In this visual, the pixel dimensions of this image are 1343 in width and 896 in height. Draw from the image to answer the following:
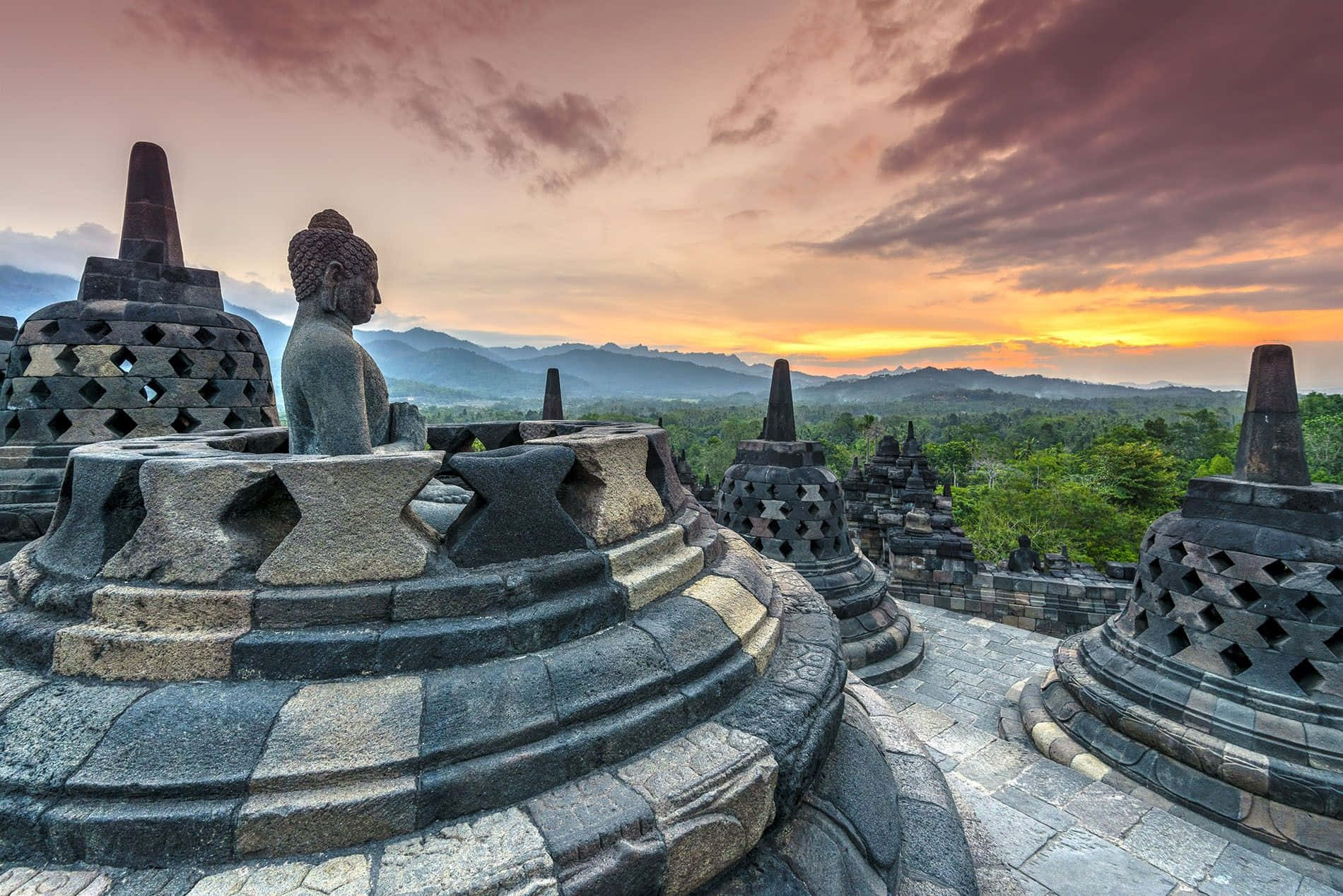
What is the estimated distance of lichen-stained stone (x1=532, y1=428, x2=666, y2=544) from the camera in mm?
2562

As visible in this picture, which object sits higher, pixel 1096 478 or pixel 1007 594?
pixel 1007 594

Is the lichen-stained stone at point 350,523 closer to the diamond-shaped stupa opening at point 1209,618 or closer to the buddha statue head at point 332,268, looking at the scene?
the buddha statue head at point 332,268

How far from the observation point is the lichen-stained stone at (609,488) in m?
2.56

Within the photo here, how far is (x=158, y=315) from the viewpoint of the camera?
6102 millimetres

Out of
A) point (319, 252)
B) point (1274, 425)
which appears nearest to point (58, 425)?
point (319, 252)

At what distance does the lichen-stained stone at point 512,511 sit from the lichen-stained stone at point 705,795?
2.97 ft

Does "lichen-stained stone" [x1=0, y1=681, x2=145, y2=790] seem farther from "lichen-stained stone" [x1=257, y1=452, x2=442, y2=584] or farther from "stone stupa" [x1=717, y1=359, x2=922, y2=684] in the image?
"stone stupa" [x1=717, y1=359, x2=922, y2=684]

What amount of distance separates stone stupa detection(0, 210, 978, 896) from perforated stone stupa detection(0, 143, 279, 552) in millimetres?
4435

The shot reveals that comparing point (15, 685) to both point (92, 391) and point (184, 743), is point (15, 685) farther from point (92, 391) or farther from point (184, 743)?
point (92, 391)

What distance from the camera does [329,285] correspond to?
2.95 metres

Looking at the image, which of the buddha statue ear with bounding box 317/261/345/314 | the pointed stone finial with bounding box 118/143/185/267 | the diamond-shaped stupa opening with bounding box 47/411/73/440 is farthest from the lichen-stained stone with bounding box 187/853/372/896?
the pointed stone finial with bounding box 118/143/185/267

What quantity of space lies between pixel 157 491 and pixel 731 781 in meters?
2.27

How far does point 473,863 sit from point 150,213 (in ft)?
28.4

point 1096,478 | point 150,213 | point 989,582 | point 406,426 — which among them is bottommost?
point 1096,478
